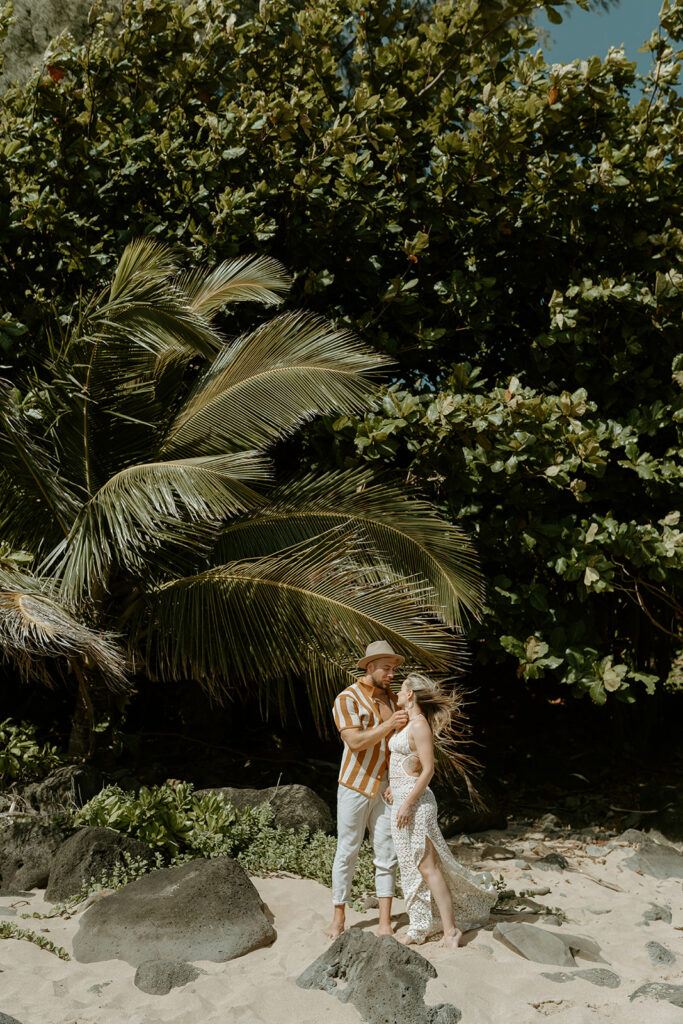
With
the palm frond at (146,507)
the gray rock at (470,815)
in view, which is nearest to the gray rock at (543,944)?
the gray rock at (470,815)

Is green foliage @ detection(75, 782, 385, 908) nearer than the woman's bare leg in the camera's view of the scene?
No

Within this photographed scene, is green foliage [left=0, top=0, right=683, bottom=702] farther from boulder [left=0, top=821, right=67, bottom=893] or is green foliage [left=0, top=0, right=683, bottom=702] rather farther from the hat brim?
boulder [left=0, top=821, right=67, bottom=893]

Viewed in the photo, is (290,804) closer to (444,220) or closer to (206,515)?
(206,515)

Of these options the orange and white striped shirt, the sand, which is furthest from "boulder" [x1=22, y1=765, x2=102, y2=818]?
the orange and white striped shirt

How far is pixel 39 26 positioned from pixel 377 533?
7.17 metres

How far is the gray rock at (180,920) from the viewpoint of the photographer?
494 cm

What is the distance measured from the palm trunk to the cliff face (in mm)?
6659

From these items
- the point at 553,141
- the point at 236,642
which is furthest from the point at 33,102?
the point at 236,642

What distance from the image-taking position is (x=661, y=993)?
178 inches

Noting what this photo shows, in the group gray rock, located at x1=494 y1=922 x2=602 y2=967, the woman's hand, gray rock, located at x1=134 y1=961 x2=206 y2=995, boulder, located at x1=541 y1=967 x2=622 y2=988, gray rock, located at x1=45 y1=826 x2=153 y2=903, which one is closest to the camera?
gray rock, located at x1=134 y1=961 x2=206 y2=995

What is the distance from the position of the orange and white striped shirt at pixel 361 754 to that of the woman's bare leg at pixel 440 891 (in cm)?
43

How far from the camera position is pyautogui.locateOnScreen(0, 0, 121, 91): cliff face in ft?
32.9

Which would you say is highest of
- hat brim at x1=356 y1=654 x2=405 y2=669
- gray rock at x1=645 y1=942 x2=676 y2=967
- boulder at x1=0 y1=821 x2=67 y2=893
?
hat brim at x1=356 y1=654 x2=405 y2=669

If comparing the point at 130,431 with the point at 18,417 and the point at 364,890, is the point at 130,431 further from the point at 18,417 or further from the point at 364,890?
the point at 364,890
